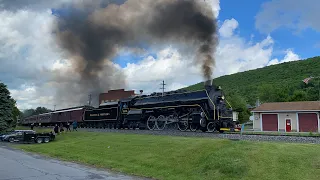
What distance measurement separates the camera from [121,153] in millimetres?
16734

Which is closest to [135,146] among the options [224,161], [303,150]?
[224,161]

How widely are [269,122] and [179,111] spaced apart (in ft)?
60.4

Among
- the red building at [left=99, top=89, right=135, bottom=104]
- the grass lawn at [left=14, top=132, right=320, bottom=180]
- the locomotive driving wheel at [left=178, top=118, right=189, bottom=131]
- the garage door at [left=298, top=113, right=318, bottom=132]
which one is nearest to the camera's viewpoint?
the grass lawn at [left=14, top=132, right=320, bottom=180]

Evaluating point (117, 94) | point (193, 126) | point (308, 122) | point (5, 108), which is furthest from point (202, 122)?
point (117, 94)

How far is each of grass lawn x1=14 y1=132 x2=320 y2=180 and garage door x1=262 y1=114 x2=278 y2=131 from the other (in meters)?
25.0

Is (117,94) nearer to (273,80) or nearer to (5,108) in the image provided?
(5,108)

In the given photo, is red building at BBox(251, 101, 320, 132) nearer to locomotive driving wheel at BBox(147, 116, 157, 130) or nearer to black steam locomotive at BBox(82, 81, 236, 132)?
black steam locomotive at BBox(82, 81, 236, 132)

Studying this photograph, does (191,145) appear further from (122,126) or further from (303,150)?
(122,126)

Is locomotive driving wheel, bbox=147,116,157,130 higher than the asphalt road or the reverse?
higher

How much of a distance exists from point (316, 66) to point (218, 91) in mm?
85291

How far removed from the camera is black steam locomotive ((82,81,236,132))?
22.7 metres

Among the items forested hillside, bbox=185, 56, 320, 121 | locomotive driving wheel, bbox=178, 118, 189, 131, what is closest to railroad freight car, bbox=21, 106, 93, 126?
locomotive driving wheel, bbox=178, 118, 189, 131

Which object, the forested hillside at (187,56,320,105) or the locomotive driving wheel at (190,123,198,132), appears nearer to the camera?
the locomotive driving wheel at (190,123,198,132)

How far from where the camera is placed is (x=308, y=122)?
34.4 m
